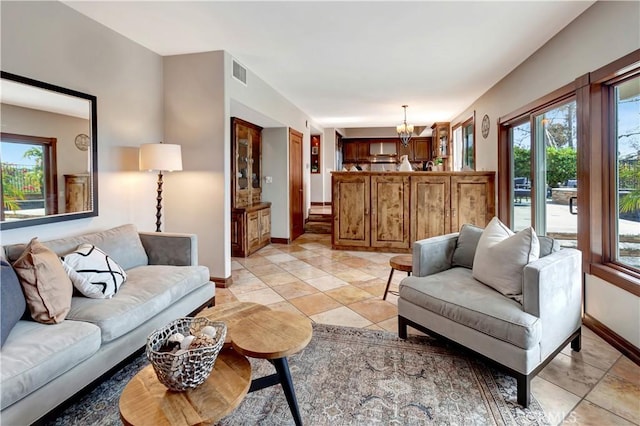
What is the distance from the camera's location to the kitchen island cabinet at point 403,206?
531 centimetres

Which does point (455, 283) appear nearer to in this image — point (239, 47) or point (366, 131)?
point (239, 47)

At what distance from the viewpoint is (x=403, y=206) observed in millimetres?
5559

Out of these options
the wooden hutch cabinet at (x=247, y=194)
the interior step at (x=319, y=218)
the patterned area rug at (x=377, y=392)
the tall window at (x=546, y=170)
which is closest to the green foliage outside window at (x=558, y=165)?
the tall window at (x=546, y=170)

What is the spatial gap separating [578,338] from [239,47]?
394 cm

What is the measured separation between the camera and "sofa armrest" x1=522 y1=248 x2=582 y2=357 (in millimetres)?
1895

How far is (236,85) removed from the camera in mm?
4004

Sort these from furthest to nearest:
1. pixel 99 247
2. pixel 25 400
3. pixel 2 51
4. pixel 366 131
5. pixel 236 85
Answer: pixel 366 131
pixel 236 85
pixel 99 247
pixel 2 51
pixel 25 400

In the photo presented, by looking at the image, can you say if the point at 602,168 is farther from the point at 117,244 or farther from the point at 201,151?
the point at 117,244

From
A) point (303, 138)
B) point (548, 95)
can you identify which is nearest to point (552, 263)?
point (548, 95)

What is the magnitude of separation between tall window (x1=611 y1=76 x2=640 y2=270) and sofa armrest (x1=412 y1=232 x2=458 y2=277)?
1217mm

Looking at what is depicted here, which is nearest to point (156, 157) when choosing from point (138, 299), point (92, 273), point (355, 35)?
point (92, 273)

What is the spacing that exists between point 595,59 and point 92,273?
4.03m

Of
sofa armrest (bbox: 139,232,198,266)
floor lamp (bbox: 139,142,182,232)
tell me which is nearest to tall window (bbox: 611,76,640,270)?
sofa armrest (bbox: 139,232,198,266)

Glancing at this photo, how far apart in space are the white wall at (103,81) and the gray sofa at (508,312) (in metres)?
2.80
